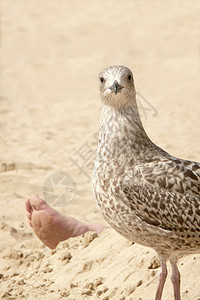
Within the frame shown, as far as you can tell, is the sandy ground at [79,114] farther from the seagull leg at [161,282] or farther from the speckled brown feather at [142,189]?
the speckled brown feather at [142,189]

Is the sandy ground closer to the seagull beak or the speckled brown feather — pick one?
the speckled brown feather

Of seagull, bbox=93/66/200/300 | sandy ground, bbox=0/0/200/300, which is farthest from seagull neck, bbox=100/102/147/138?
sandy ground, bbox=0/0/200/300

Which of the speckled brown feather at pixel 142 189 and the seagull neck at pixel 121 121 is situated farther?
the seagull neck at pixel 121 121

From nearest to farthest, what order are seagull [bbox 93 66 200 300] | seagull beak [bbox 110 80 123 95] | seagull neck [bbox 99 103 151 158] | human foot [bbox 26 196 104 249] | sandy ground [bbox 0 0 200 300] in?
1. seagull [bbox 93 66 200 300]
2. seagull beak [bbox 110 80 123 95]
3. seagull neck [bbox 99 103 151 158]
4. sandy ground [bbox 0 0 200 300]
5. human foot [bbox 26 196 104 249]

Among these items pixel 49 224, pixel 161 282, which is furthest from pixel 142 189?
pixel 49 224

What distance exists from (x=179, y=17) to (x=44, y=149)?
22.7 feet

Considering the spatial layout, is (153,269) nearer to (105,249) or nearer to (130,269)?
(130,269)

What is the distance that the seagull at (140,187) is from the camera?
451 centimetres

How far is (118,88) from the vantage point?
4.66 metres

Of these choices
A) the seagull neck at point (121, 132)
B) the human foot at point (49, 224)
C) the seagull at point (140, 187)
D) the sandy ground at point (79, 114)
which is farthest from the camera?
the human foot at point (49, 224)

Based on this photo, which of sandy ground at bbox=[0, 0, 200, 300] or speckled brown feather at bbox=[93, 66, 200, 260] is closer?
speckled brown feather at bbox=[93, 66, 200, 260]

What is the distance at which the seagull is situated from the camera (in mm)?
4512

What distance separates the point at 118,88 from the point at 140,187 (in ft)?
2.28

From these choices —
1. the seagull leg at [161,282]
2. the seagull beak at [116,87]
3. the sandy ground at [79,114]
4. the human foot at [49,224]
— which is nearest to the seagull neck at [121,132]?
the seagull beak at [116,87]
